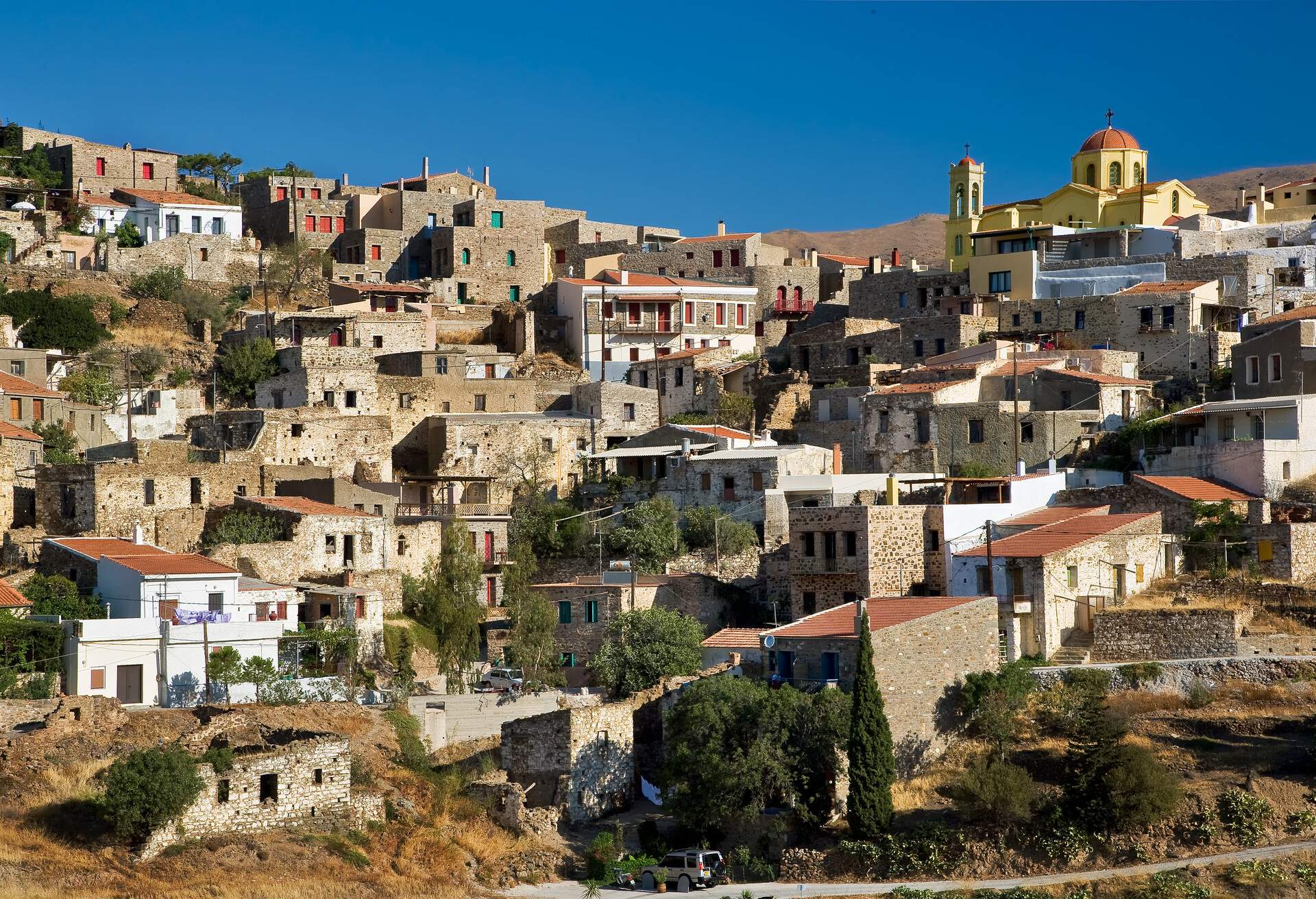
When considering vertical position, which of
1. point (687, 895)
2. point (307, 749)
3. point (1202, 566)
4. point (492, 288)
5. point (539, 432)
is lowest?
point (687, 895)

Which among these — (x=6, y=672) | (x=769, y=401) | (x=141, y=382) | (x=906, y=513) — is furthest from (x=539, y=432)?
(x=6, y=672)

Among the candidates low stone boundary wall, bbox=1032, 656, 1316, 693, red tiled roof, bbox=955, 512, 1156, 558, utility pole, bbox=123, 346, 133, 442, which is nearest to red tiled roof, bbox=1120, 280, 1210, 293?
red tiled roof, bbox=955, 512, 1156, 558

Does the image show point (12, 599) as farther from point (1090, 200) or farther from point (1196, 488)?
point (1090, 200)

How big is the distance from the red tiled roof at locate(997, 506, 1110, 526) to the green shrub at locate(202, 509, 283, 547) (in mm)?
17424

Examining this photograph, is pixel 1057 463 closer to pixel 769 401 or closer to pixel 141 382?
pixel 769 401

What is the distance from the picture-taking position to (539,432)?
57.2 meters

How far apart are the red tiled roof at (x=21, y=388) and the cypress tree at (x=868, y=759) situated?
2897 centimetres

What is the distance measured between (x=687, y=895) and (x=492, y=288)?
43825 millimetres

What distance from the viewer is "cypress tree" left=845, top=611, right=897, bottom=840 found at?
112 feet

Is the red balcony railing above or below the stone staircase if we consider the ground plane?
above

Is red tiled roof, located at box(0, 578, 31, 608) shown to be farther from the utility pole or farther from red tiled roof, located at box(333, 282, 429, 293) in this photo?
red tiled roof, located at box(333, 282, 429, 293)

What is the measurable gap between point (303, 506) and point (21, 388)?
11190mm

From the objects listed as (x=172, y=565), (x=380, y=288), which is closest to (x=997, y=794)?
(x=172, y=565)

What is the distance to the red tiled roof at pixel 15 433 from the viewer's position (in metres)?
49.1
